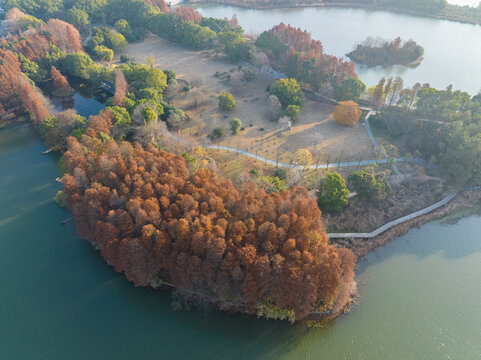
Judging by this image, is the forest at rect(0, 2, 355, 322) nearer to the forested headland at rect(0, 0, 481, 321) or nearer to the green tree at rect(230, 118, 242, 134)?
the forested headland at rect(0, 0, 481, 321)

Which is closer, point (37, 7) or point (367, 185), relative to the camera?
point (367, 185)

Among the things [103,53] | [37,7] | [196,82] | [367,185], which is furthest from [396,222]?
[37,7]

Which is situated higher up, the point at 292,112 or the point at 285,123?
the point at 292,112

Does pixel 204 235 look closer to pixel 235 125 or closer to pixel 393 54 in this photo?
pixel 235 125

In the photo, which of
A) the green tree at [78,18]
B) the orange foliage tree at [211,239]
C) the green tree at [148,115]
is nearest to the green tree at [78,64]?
the green tree at [78,18]

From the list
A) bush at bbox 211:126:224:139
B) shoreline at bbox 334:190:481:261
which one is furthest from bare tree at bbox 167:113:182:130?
shoreline at bbox 334:190:481:261

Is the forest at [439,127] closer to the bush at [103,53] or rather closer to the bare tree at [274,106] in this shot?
the bare tree at [274,106]
